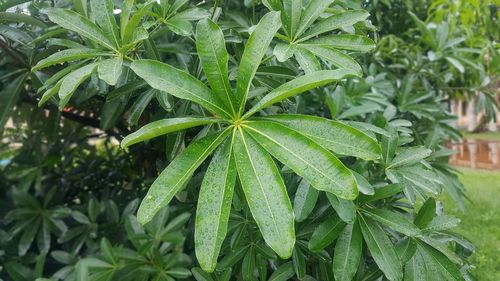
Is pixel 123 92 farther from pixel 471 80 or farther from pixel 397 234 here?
pixel 471 80

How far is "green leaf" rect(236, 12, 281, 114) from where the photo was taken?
0.58 m

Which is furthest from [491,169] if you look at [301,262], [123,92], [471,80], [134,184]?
[123,92]

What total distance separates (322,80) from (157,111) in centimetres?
54

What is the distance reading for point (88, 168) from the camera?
1897 mm

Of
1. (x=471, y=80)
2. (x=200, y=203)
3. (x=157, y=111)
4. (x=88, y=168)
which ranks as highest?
(x=200, y=203)

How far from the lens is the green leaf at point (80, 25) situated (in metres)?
0.70

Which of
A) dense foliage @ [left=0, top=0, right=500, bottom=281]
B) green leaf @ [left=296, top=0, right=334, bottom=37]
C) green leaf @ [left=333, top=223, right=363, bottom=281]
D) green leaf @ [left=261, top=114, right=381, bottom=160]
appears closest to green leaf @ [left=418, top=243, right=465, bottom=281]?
dense foliage @ [left=0, top=0, right=500, bottom=281]

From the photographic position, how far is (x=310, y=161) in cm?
52

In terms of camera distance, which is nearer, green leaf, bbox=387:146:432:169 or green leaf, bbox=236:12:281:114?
green leaf, bbox=236:12:281:114

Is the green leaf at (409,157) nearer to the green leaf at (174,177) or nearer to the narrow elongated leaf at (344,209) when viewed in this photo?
the narrow elongated leaf at (344,209)

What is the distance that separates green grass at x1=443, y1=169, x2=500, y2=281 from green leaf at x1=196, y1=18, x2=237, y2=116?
3.50 feet

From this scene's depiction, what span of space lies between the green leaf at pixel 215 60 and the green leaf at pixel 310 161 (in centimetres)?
8

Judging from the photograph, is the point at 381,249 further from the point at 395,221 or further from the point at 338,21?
the point at 338,21

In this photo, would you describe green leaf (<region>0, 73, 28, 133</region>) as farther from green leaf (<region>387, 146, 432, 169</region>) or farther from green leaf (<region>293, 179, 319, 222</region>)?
green leaf (<region>387, 146, 432, 169</region>)
